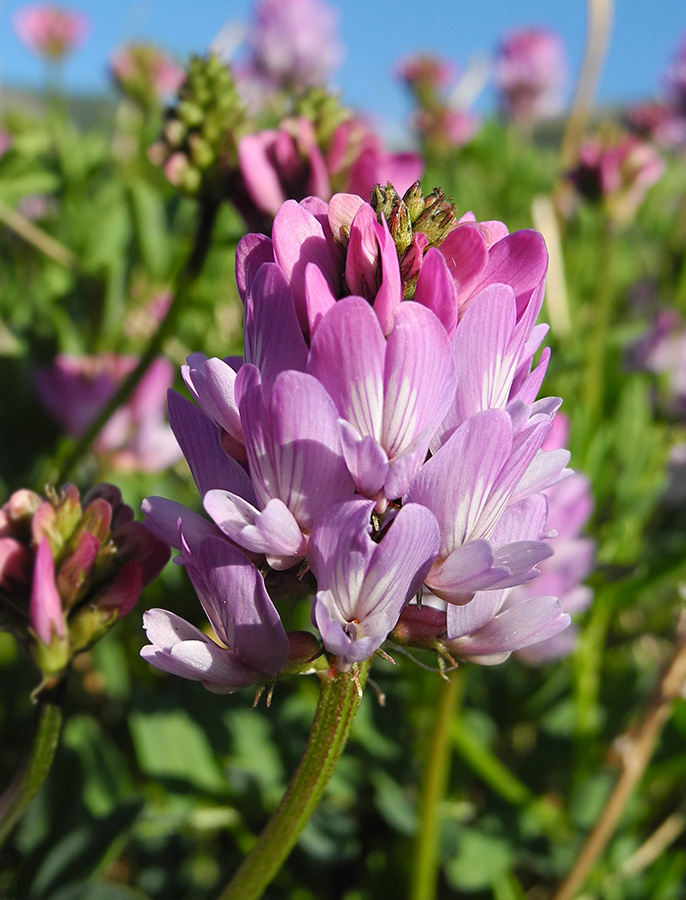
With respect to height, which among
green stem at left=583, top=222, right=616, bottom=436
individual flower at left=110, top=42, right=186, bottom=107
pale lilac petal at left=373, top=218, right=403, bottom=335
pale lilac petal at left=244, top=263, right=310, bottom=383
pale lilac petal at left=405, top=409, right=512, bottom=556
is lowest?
pale lilac petal at left=405, top=409, right=512, bottom=556

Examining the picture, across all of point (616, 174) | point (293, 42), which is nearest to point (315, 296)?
point (616, 174)

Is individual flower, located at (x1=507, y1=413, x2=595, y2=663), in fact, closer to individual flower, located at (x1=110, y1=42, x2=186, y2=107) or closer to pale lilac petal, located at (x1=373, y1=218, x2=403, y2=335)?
pale lilac petal, located at (x1=373, y1=218, x2=403, y2=335)

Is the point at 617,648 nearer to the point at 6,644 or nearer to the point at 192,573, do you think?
the point at 6,644

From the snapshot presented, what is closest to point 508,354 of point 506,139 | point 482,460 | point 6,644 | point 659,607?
point 482,460

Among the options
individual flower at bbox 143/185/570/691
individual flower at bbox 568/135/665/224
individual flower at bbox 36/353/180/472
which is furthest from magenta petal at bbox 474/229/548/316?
individual flower at bbox 568/135/665/224

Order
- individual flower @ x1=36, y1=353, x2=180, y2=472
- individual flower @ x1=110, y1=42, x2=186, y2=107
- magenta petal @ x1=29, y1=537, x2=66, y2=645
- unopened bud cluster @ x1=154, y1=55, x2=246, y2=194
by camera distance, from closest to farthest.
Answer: magenta petal @ x1=29, y1=537, x2=66, y2=645 < unopened bud cluster @ x1=154, y1=55, x2=246, y2=194 < individual flower @ x1=36, y1=353, x2=180, y2=472 < individual flower @ x1=110, y1=42, x2=186, y2=107

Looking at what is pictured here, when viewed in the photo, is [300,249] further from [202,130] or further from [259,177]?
[202,130]
